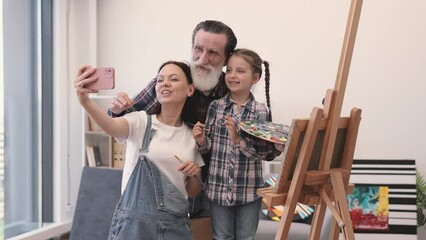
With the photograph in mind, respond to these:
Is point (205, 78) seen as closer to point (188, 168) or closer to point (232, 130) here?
point (232, 130)

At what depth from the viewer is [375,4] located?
3521mm

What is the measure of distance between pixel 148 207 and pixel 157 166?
152 mm

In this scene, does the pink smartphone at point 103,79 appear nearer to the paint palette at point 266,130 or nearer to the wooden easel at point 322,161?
the paint palette at point 266,130

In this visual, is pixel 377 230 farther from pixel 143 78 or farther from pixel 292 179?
pixel 143 78

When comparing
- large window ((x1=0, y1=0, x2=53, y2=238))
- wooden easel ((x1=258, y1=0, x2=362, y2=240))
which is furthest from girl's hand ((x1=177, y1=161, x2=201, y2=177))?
large window ((x1=0, y1=0, x2=53, y2=238))

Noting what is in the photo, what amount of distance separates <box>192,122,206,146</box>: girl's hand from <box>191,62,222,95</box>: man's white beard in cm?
23

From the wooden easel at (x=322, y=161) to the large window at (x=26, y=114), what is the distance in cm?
275

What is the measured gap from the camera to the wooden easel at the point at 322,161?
1434 millimetres

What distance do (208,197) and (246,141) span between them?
0.29 meters

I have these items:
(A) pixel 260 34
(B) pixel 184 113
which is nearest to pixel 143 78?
(A) pixel 260 34

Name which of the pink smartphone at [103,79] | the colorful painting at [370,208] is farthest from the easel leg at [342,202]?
the colorful painting at [370,208]

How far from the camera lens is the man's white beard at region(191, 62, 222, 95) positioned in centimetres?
180

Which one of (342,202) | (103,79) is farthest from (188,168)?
(342,202)

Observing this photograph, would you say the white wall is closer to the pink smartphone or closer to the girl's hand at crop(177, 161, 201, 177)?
the girl's hand at crop(177, 161, 201, 177)
